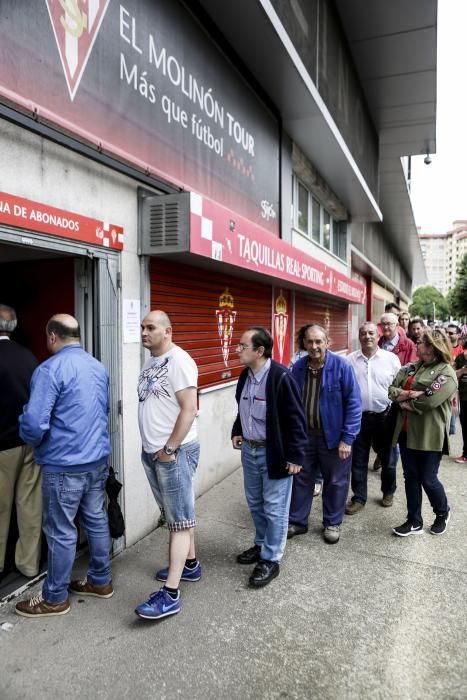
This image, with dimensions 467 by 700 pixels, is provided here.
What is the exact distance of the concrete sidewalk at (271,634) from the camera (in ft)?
7.76

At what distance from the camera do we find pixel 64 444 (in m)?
2.78

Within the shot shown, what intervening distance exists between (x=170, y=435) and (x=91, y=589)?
1.20m

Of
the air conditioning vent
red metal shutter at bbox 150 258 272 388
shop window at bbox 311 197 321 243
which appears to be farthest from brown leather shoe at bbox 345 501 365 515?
shop window at bbox 311 197 321 243

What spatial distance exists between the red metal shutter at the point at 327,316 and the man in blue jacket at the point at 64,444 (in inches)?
233

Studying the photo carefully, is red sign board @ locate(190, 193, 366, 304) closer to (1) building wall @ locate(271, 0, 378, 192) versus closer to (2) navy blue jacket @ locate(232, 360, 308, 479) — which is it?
(2) navy blue jacket @ locate(232, 360, 308, 479)

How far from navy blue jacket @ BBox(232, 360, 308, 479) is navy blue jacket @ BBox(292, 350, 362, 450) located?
0.69 metres

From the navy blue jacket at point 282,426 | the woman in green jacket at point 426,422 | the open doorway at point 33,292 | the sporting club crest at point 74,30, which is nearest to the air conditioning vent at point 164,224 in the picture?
the open doorway at point 33,292

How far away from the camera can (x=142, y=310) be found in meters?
3.96

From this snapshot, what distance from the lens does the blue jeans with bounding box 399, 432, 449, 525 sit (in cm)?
392

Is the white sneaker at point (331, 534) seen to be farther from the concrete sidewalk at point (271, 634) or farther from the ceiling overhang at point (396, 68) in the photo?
the ceiling overhang at point (396, 68)

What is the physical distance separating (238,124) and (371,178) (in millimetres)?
6302

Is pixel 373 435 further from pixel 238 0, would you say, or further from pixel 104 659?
pixel 238 0

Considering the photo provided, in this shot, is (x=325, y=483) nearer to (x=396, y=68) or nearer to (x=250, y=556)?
(x=250, y=556)

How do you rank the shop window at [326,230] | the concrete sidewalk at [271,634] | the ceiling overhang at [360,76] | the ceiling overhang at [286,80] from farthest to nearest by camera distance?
1. the shop window at [326,230]
2. the ceiling overhang at [360,76]
3. the ceiling overhang at [286,80]
4. the concrete sidewalk at [271,634]
